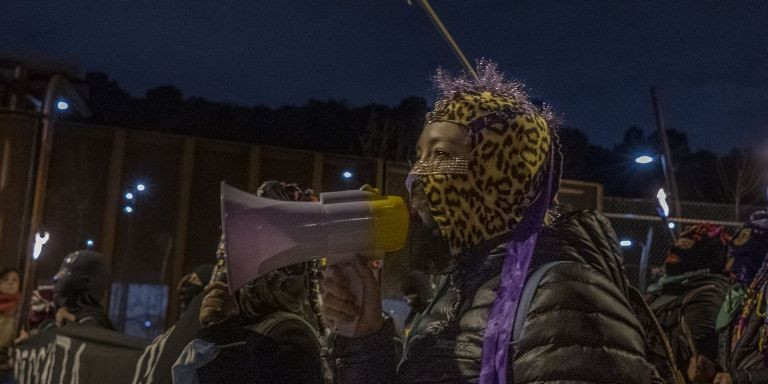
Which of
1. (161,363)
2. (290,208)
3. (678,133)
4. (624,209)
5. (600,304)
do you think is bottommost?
(161,363)

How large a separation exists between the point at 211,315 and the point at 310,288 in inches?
16.9

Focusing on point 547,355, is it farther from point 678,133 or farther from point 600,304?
point 678,133

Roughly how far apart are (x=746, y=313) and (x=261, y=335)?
327 centimetres

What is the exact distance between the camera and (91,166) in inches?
533

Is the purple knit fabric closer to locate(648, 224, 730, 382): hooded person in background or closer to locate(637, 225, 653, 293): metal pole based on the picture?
locate(648, 224, 730, 382): hooded person in background

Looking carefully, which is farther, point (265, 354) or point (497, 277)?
point (265, 354)

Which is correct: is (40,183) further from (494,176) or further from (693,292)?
(494,176)

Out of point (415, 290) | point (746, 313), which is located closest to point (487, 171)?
point (746, 313)

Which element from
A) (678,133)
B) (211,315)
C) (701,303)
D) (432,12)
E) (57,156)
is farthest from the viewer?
(678,133)

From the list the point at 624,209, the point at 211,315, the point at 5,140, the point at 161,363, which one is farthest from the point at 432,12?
the point at 5,140

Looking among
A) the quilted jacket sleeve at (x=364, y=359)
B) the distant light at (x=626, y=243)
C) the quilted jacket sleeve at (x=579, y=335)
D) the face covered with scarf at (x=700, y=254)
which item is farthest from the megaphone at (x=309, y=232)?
the distant light at (x=626, y=243)

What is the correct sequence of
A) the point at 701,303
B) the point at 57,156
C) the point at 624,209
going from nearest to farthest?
1. the point at 701,303
2. the point at 624,209
3. the point at 57,156

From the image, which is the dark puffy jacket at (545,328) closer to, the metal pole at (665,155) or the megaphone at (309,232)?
the megaphone at (309,232)

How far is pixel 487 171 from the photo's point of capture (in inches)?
67.3
